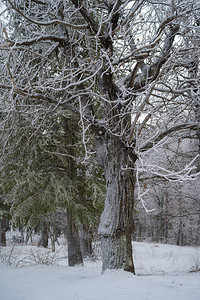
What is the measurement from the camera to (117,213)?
432cm

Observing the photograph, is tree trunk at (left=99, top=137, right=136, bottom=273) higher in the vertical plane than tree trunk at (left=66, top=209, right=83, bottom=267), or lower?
higher

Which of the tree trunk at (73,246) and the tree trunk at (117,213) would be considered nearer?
the tree trunk at (117,213)

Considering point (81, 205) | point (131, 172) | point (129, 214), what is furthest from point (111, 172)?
point (81, 205)

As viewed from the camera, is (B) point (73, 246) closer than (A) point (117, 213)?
No

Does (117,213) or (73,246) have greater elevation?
(117,213)

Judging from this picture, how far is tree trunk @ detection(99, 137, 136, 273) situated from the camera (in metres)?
4.22

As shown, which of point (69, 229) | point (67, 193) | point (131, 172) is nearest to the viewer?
point (131, 172)

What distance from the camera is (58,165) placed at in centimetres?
739

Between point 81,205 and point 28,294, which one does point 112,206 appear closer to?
point 28,294

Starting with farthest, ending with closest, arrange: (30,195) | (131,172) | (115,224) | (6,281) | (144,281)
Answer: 1. (30,195)
2. (131,172)
3. (115,224)
4. (6,281)
5. (144,281)

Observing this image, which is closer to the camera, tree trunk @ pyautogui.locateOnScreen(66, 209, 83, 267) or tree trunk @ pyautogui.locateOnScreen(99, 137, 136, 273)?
tree trunk @ pyautogui.locateOnScreen(99, 137, 136, 273)

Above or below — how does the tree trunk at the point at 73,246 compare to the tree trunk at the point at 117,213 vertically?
below

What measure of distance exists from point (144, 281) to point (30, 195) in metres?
4.09

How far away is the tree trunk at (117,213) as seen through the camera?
422 centimetres
